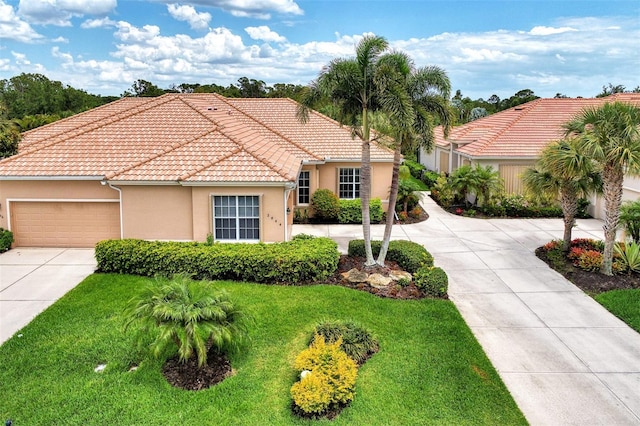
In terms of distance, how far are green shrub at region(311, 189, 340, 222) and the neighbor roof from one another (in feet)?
4.95

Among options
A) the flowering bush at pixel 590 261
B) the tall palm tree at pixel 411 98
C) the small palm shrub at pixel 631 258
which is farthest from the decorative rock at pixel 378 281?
the small palm shrub at pixel 631 258

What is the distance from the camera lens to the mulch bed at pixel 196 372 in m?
8.71

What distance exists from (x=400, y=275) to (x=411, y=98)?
4.97 metres

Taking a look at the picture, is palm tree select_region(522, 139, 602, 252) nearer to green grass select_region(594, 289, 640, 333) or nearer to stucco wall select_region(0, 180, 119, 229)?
green grass select_region(594, 289, 640, 333)

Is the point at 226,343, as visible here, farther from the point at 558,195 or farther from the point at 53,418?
the point at 558,195

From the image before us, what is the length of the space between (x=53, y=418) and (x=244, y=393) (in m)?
3.00

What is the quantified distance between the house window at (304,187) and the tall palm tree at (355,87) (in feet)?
27.0

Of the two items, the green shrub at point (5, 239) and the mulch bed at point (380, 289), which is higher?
the green shrub at point (5, 239)

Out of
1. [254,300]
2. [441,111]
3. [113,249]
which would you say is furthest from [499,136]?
[113,249]

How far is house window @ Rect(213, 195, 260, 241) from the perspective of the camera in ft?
51.6

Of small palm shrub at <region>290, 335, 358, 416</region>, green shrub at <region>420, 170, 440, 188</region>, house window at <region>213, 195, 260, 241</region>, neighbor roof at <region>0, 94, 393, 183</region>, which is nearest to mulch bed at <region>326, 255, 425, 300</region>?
house window at <region>213, 195, 260, 241</region>

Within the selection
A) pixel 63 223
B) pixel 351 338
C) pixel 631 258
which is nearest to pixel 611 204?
pixel 631 258

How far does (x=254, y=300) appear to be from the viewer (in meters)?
12.4

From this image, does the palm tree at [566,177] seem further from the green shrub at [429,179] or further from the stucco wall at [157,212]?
the green shrub at [429,179]
